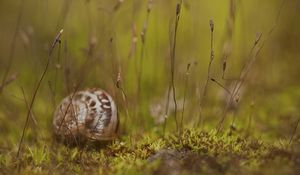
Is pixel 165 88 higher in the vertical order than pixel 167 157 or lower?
higher

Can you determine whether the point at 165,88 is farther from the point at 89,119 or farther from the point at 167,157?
the point at 167,157

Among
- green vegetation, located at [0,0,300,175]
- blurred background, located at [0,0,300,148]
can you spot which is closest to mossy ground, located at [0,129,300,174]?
green vegetation, located at [0,0,300,175]

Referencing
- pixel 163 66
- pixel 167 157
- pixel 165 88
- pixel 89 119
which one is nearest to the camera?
pixel 167 157

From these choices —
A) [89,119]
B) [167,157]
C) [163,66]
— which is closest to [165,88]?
[163,66]

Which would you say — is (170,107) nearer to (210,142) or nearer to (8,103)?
(210,142)

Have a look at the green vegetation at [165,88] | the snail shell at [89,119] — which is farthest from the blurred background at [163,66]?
the snail shell at [89,119]

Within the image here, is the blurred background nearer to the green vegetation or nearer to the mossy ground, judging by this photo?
the green vegetation
